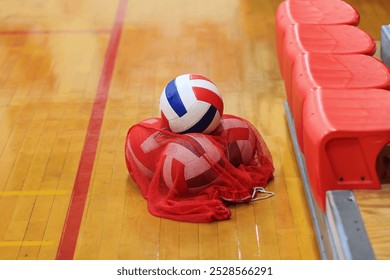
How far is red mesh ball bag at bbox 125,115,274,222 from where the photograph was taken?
14.8ft

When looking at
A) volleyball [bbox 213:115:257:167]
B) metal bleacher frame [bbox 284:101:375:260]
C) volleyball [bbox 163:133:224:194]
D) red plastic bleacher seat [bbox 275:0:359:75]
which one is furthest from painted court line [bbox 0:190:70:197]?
red plastic bleacher seat [bbox 275:0:359:75]

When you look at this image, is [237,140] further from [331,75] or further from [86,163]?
[86,163]

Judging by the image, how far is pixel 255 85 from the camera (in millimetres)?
6242

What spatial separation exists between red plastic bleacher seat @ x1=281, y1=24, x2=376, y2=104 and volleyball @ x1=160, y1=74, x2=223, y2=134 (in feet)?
1.96

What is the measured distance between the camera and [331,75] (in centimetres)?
456

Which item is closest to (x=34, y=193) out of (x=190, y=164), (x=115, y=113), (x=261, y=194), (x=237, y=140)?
(x=190, y=164)

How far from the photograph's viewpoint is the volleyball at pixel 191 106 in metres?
4.66

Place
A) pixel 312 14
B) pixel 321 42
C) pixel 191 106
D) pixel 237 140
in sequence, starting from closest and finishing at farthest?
pixel 191 106 → pixel 237 140 → pixel 321 42 → pixel 312 14

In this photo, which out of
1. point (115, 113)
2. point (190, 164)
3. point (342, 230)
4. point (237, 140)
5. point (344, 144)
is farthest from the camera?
point (115, 113)

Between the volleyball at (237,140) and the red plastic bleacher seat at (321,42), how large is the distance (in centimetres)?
43

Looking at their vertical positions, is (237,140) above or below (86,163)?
above

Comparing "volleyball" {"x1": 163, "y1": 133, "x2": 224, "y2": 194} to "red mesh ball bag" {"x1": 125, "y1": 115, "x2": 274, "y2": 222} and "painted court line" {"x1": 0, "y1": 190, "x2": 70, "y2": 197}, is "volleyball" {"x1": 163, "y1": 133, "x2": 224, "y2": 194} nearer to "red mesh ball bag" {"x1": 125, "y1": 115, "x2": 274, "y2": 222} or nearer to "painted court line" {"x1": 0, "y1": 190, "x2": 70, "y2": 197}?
"red mesh ball bag" {"x1": 125, "y1": 115, "x2": 274, "y2": 222}

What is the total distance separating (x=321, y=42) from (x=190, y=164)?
1.32 m
